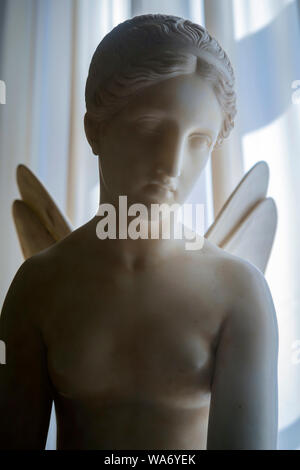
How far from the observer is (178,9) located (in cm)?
141

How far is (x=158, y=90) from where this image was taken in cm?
71

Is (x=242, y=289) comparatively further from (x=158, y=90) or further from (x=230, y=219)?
(x=158, y=90)

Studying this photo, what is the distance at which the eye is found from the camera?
2.40 feet

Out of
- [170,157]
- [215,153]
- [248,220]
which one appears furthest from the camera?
[215,153]

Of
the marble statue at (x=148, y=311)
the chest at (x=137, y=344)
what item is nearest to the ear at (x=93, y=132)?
the marble statue at (x=148, y=311)

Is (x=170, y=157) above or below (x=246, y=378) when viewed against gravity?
above

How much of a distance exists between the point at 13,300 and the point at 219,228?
0.45 meters

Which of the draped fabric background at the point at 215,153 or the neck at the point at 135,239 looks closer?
the neck at the point at 135,239

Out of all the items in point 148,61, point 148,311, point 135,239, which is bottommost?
point 148,311

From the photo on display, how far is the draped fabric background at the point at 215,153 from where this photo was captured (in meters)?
1.37

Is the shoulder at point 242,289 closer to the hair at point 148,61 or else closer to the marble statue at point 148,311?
the marble statue at point 148,311

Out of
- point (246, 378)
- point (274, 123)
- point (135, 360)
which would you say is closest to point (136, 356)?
point (135, 360)

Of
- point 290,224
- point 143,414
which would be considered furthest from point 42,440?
point 290,224

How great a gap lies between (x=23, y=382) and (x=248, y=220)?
0.55 metres
